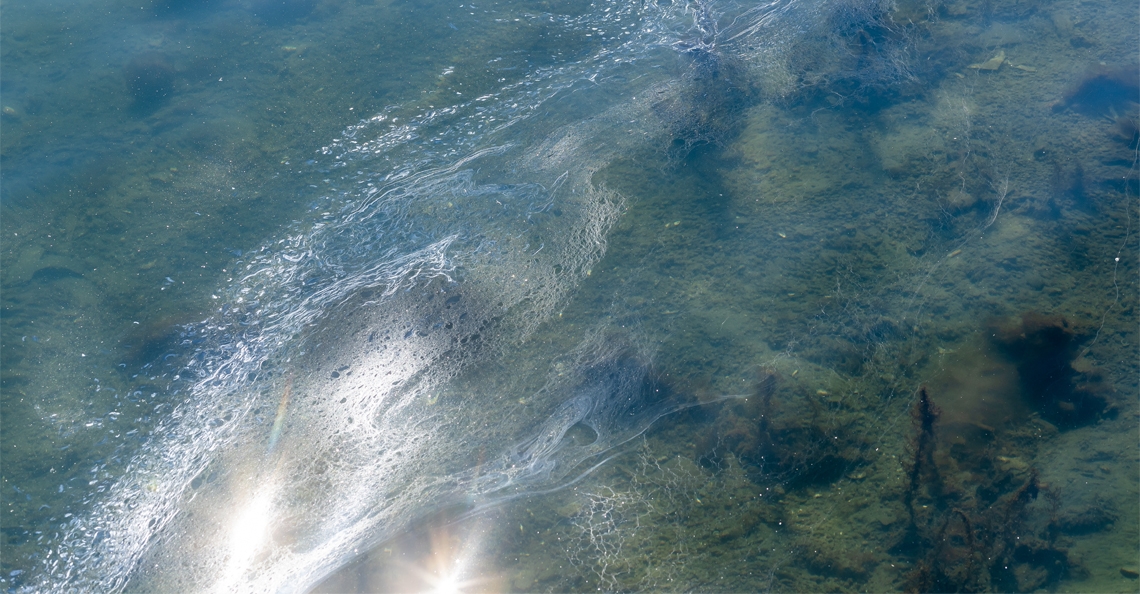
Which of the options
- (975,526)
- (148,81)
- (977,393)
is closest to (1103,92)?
(977,393)

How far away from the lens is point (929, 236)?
171 inches

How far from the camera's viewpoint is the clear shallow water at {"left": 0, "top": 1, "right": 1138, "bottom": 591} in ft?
11.2

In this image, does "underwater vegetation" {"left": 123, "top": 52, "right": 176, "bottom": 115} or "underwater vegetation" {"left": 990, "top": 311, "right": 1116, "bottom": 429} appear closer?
"underwater vegetation" {"left": 990, "top": 311, "right": 1116, "bottom": 429}

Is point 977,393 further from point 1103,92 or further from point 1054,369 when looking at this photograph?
point 1103,92

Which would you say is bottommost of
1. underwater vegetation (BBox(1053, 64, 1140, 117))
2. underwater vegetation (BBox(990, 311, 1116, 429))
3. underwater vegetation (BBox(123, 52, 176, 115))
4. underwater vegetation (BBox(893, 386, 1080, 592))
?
underwater vegetation (BBox(893, 386, 1080, 592))

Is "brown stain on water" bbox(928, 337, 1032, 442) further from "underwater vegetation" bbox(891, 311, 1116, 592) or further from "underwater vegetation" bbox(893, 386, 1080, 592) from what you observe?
"underwater vegetation" bbox(893, 386, 1080, 592)

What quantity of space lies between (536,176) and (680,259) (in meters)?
1.30

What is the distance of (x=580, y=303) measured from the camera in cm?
423

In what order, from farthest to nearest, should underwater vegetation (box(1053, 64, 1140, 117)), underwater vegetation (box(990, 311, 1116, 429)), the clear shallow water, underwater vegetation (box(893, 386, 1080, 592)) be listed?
underwater vegetation (box(1053, 64, 1140, 117))
underwater vegetation (box(990, 311, 1116, 429))
the clear shallow water
underwater vegetation (box(893, 386, 1080, 592))

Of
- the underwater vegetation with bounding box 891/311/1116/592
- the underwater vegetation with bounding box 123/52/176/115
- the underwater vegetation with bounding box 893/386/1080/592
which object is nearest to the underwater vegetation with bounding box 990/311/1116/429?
the underwater vegetation with bounding box 891/311/1116/592

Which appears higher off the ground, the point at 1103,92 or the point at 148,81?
the point at 148,81

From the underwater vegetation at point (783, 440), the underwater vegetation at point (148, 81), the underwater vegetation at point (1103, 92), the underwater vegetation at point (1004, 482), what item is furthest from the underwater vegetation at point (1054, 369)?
the underwater vegetation at point (148, 81)

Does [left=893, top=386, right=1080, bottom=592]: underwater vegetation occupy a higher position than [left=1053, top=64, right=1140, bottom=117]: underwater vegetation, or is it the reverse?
[left=1053, top=64, right=1140, bottom=117]: underwater vegetation

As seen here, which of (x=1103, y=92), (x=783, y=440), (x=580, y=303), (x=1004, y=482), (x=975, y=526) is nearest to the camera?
(x=975, y=526)
